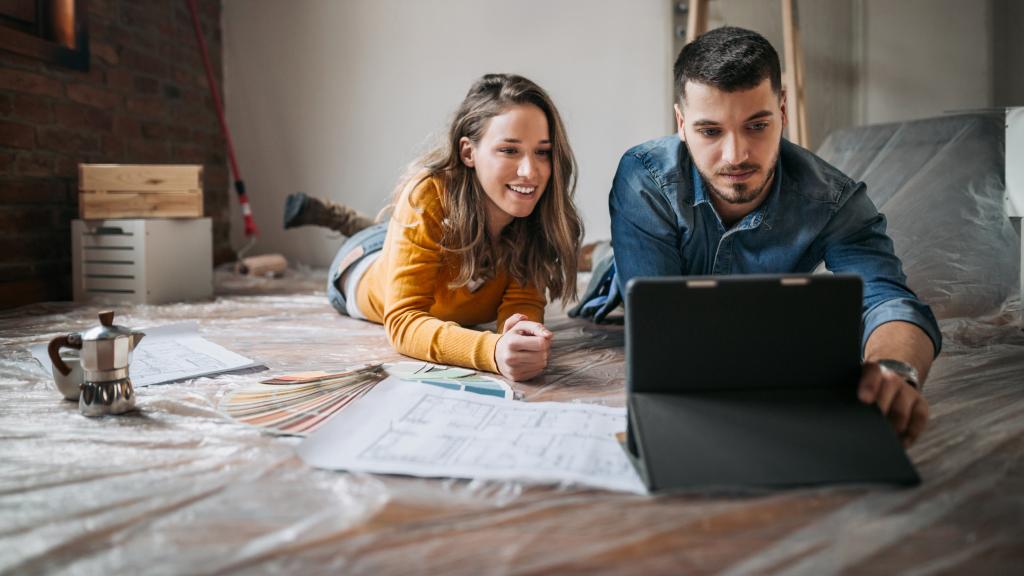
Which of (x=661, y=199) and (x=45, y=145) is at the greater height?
(x=45, y=145)

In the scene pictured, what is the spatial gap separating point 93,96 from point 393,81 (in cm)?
118

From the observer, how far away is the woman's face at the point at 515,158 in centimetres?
133

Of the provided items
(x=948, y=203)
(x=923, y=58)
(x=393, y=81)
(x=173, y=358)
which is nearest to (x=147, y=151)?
(x=393, y=81)

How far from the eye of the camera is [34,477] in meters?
0.75

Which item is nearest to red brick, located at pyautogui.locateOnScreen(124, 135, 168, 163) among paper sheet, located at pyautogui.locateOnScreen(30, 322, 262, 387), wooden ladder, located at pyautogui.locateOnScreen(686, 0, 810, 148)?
paper sheet, located at pyautogui.locateOnScreen(30, 322, 262, 387)

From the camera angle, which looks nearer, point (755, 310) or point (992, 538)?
point (992, 538)

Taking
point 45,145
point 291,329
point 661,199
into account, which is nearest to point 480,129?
point 661,199

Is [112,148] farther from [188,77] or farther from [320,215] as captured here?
[320,215]

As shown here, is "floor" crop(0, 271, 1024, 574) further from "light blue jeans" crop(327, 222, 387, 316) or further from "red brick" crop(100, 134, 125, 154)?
"red brick" crop(100, 134, 125, 154)

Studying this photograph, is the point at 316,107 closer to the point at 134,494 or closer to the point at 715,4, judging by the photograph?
the point at 715,4

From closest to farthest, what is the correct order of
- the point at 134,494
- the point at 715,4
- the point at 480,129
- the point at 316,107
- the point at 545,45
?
1. the point at 134,494
2. the point at 480,129
3. the point at 715,4
4. the point at 545,45
5. the point at 316,107

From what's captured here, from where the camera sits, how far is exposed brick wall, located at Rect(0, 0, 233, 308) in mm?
2045

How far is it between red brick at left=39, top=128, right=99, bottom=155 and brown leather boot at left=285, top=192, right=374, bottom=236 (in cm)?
63

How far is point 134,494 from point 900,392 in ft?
2.51
